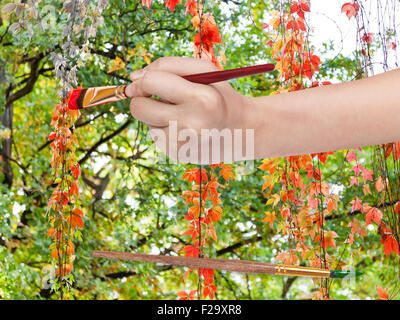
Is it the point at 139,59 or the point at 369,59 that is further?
the point at 139,59

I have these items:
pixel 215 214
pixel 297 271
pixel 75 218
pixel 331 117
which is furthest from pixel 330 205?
pixel 331 117

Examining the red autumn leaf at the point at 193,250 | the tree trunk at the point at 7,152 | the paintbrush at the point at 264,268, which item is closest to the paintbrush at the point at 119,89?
the paintbrush at the point at 264,268

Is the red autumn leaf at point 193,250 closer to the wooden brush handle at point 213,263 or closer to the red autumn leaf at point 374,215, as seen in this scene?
the wooden brush handle at point 213,263

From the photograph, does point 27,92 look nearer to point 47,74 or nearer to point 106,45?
point 47,74

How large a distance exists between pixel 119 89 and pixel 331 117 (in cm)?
27

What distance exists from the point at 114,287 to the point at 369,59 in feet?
8.17

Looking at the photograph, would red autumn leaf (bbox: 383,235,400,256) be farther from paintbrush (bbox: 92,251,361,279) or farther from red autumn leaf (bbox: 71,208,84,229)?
red autumn leaf (bbox: 71,208,84,229)

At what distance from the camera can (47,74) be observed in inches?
130

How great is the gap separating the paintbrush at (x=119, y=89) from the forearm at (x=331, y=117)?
0.05 m

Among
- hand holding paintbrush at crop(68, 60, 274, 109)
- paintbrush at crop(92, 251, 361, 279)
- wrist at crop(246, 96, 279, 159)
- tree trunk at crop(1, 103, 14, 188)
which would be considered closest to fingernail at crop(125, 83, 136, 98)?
hand holding paintbrush at crop(68, 60, 274, 109)

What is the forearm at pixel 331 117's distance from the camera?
51 centimetres

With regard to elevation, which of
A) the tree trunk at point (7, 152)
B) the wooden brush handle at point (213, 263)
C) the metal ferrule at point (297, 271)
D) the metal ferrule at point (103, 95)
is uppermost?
the tree trunk at point (7, 152)
